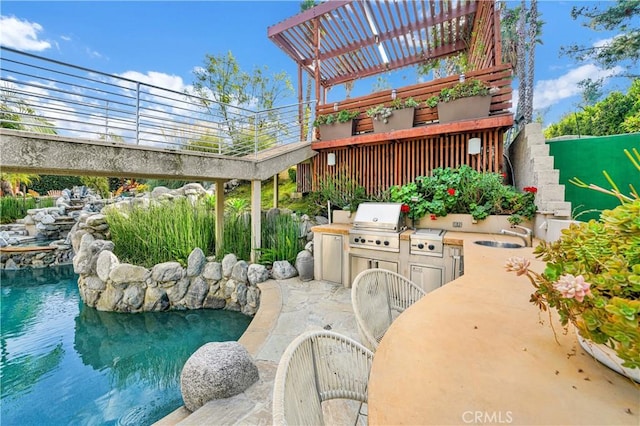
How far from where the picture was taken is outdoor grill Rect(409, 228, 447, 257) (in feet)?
10.2

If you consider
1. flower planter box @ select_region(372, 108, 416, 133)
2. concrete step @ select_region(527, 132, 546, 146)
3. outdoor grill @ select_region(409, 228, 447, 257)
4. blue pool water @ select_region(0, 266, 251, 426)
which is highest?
flower planter box @ select_region(372, 108, 416, 133)

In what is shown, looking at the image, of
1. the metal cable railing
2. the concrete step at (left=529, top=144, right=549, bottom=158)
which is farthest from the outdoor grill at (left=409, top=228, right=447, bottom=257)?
the metal cable railing

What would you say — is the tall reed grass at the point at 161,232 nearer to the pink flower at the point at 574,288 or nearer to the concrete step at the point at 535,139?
the pink flower at the point at 574,288

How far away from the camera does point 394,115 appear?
197 inches

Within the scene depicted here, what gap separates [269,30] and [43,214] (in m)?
9.80

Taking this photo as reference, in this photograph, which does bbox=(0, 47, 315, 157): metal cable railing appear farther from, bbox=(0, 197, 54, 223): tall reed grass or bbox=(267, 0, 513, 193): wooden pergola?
bbox=(0, 197, 54, 223): tall reed grass

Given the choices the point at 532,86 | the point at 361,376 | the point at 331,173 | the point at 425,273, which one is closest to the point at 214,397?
the point at 361,376

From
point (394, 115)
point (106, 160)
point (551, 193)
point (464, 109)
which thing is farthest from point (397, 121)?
point (106, 160)

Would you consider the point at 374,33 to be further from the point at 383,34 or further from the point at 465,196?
the point at 465,196

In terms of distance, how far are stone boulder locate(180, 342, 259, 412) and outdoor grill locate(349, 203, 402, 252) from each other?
2.14 m

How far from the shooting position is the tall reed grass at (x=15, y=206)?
9492mm

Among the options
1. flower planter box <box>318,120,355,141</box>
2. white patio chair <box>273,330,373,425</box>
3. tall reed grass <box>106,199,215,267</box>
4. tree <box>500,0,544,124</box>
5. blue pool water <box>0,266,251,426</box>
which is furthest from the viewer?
tree <box>500,0,544,124</box>

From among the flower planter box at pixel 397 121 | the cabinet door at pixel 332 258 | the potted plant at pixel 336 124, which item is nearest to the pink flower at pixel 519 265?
the cabinet door at pixel 332 258

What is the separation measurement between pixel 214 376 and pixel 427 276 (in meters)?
2.49
